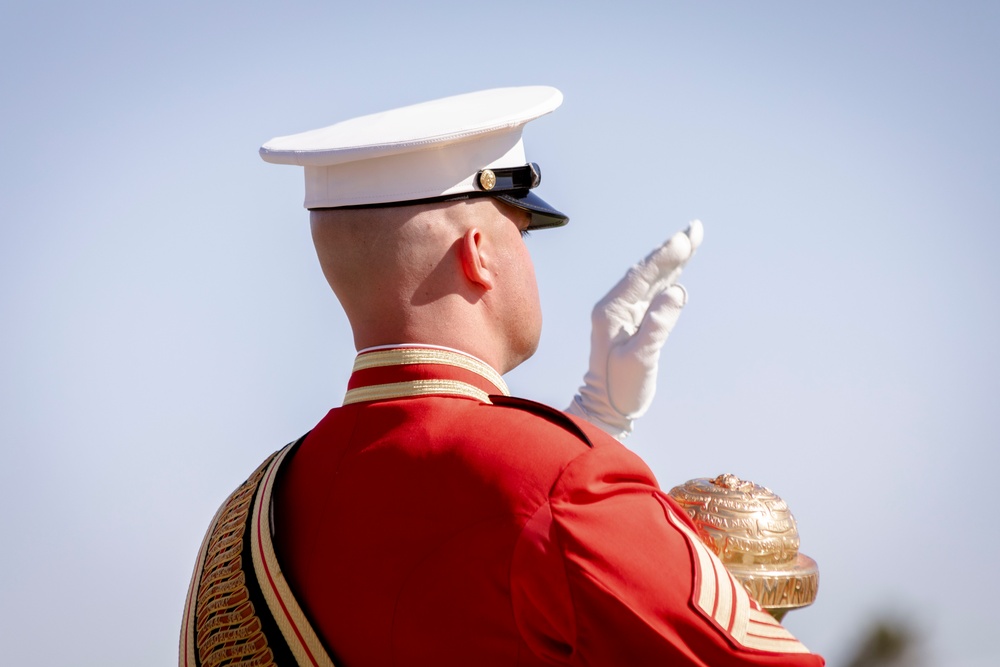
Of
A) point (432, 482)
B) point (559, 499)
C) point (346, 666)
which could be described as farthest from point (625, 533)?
point (346, 666)

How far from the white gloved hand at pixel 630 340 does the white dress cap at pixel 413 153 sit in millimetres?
1329

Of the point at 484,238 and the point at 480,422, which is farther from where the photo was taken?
the point at 484,238

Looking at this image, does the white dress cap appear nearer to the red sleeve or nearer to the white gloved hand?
the red sleeve

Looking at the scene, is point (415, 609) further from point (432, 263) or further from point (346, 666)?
point (432, 263)

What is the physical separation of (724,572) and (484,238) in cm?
116

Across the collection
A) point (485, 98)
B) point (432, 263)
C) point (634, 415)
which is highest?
point (485, 98)

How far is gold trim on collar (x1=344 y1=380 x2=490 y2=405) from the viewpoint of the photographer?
3141 mm

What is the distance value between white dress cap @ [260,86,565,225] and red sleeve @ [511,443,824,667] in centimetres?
103

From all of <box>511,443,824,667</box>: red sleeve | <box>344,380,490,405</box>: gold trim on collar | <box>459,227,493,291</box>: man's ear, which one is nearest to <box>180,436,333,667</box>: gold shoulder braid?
<box>344,380,490,405</box>: gold trim on collar

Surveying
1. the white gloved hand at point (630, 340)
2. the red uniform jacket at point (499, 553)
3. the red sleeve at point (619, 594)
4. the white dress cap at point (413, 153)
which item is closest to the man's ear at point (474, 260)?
the white dress cap at point (413, 153)

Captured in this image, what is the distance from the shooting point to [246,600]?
A: 3180mm

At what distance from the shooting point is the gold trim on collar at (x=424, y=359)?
3.21m

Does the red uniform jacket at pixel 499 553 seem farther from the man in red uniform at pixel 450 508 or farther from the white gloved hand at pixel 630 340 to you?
the white gloved hand at pixel 630 340

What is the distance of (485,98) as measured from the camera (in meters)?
3.67
